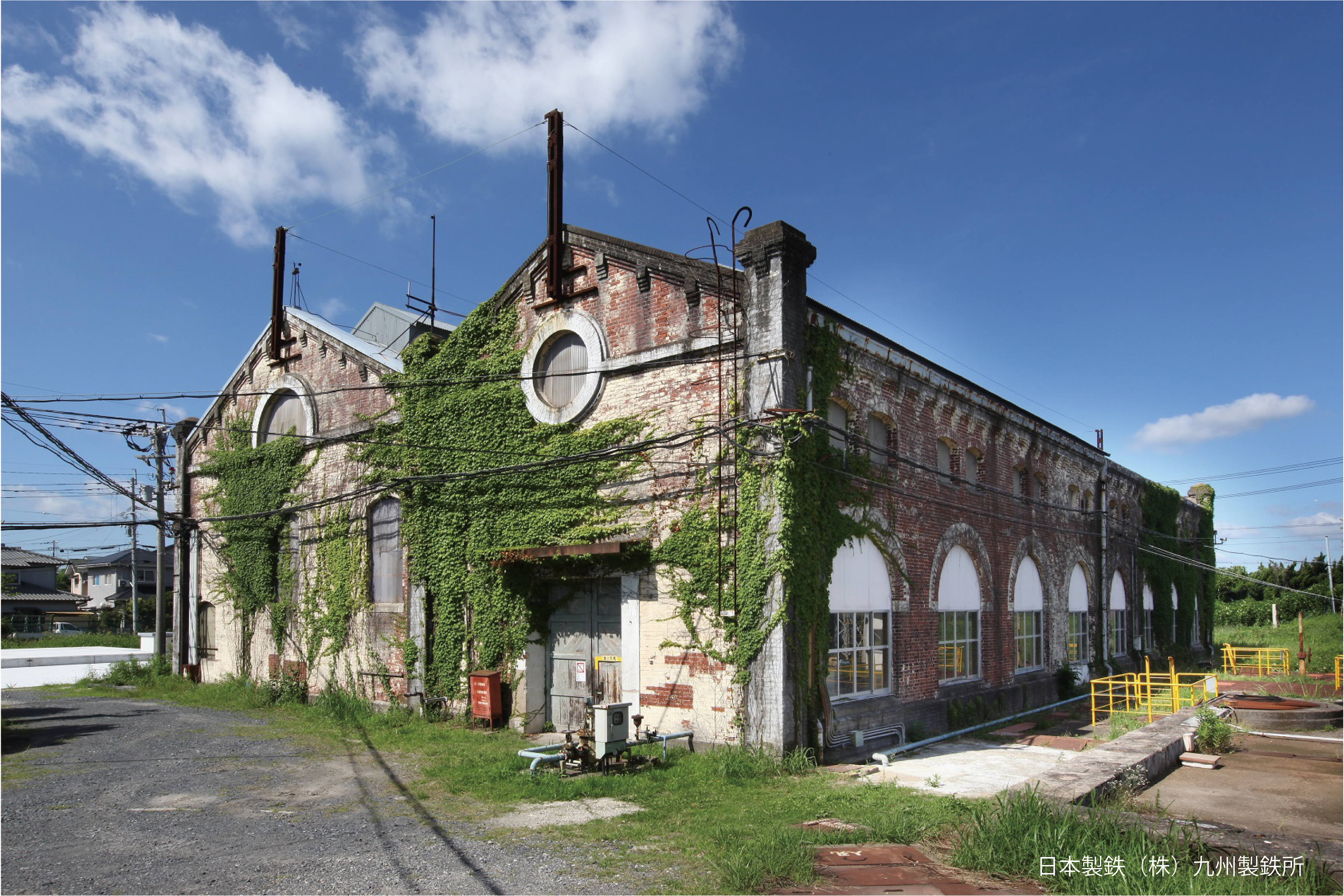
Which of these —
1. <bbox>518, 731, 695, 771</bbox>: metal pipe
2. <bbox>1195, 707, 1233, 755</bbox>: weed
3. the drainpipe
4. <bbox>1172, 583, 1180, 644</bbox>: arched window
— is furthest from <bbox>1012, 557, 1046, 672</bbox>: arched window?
<bbox>1172, 583, 1180, 644</bbox>: arched window

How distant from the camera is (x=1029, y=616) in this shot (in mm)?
20734

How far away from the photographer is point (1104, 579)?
25.0 metres

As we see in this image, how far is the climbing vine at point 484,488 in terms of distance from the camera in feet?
47.6

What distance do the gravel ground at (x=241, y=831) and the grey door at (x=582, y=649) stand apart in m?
3.16

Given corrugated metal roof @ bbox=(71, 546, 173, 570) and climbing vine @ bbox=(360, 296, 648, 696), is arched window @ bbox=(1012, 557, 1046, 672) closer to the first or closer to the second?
climbing vine @ bbox=(360, 296, 648, 696)

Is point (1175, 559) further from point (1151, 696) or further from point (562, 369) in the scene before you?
point (562, 369)

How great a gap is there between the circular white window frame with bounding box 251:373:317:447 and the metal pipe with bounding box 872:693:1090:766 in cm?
1437

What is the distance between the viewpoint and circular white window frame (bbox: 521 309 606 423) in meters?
14.5

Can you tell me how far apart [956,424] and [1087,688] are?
989cm

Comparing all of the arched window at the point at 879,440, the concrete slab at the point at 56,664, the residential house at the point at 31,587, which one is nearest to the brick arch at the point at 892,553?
the arched window at the point at 879,440

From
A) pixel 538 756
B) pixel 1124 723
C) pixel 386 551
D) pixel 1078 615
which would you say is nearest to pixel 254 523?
pixel 386 551

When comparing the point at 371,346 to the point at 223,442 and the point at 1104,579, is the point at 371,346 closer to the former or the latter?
the point at 223,442

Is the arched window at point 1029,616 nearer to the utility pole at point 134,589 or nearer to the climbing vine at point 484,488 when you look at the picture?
the climbing vine at point 484,488

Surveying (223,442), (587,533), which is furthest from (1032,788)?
(223,442)
